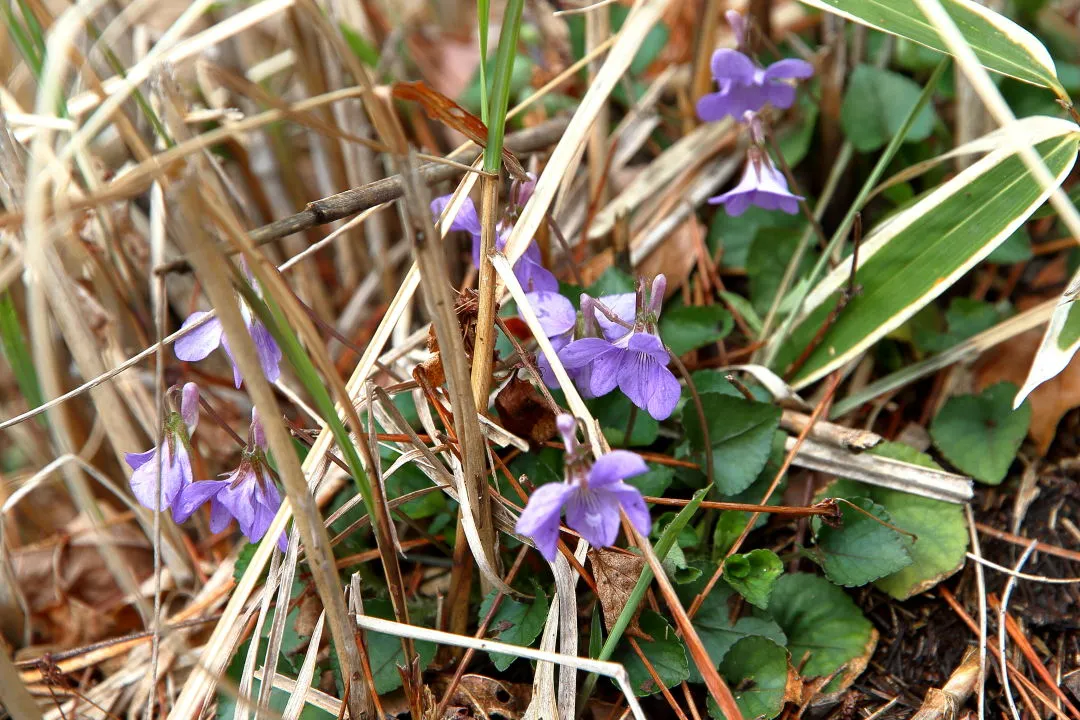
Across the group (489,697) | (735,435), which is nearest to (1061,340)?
(735,435)

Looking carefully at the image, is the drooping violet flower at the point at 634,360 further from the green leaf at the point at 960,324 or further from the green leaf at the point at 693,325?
the green leaf at the point at 960,324

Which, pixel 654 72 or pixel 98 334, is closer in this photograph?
pixel 98 334

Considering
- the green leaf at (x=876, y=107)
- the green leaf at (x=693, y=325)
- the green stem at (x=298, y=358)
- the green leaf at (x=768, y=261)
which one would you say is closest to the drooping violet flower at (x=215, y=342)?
the green stem at (x=298, y=358)

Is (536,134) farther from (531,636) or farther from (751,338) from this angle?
(531,636)

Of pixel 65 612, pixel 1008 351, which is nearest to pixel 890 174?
pixel 1008 351

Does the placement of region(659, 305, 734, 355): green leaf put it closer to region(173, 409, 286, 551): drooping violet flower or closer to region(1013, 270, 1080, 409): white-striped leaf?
region(1013, 270, 1080, 409): white-striped leaf

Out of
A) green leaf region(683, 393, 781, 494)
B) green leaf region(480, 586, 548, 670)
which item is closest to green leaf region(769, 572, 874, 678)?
green leaf region(683, 393, 781, 494)

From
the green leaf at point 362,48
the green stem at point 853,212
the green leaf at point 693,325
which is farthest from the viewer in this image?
the green leaf at point 362,48
